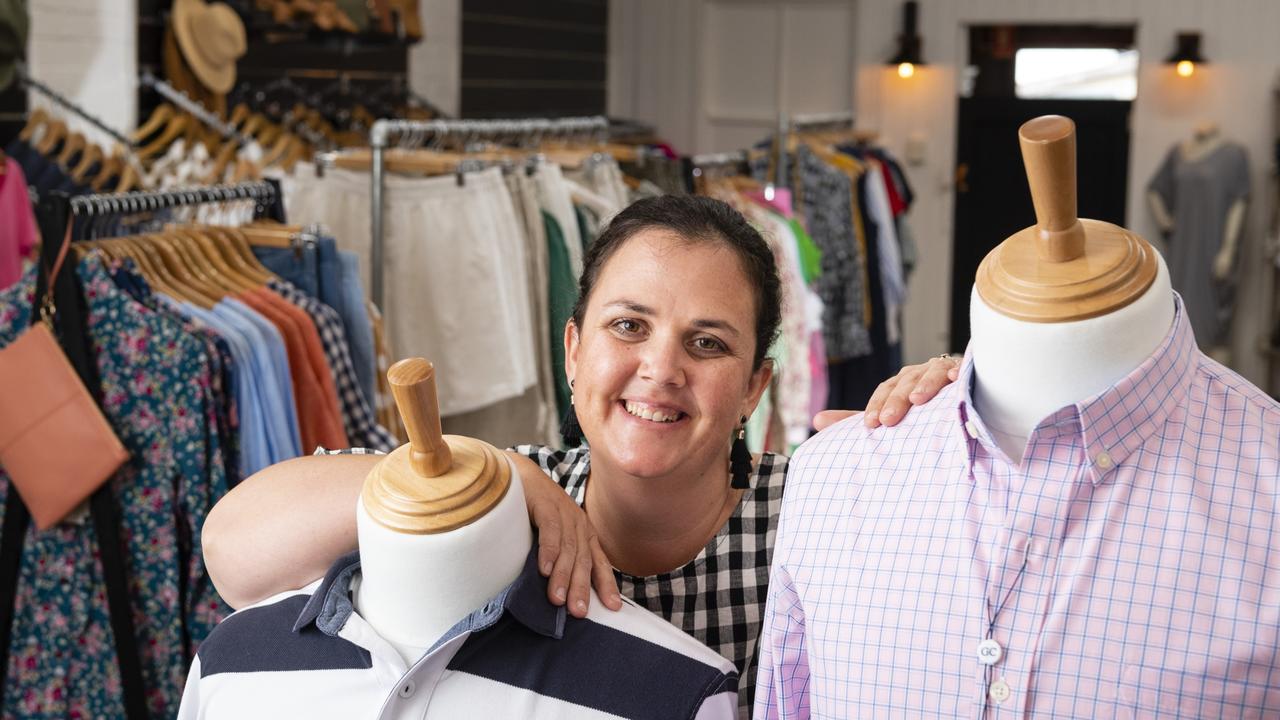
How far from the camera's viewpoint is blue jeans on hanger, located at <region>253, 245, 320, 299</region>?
112 inches

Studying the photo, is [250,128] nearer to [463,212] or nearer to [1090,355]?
[463,212]

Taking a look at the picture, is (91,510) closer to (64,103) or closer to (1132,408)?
(64,103)

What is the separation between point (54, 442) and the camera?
2.38m

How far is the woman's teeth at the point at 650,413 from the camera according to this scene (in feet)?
4.88

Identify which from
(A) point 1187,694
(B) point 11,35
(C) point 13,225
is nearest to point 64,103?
(B) point 11,35

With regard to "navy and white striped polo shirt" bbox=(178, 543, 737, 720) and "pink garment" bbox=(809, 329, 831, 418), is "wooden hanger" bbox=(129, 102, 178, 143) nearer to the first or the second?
"pink garment" bbox=(809, 329, 831, 418)

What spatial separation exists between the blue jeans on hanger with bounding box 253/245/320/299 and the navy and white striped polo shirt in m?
1.58

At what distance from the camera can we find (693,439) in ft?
Answer: 4.97

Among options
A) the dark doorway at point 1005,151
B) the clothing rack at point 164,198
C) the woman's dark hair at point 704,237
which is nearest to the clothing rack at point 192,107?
the clothing rack at point 164,198

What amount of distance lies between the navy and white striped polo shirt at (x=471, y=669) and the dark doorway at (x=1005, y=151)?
802 centimetres

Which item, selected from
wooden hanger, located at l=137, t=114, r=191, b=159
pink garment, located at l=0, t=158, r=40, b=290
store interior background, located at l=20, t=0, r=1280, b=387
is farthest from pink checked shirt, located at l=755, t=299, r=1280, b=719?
store interior background, located at l=20, t=0, r=1280, b=387

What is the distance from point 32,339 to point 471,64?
5.06 m

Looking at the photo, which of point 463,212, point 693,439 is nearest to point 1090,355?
point 693,439

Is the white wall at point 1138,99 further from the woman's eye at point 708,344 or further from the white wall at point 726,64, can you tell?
the woman's eye at point 708,344
